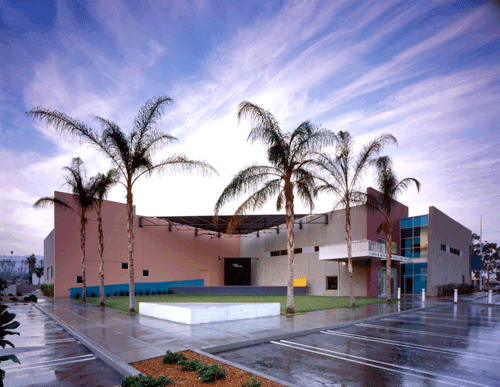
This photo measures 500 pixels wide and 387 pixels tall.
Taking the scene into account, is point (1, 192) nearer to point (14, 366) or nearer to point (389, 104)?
point (14, 366)

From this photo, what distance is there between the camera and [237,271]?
45719 millimetres

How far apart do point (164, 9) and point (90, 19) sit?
261cm

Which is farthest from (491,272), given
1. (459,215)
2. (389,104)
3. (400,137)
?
(389,104)

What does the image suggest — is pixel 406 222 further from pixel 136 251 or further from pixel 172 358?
pixel 172 358

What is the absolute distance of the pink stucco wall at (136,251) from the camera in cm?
3180

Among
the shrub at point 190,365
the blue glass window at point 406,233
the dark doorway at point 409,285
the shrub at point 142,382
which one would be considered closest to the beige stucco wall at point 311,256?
the blue glass window at point 406,233

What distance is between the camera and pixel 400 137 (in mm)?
22891

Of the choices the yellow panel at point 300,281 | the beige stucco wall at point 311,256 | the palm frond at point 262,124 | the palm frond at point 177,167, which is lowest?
the yellow panel at point 300,281

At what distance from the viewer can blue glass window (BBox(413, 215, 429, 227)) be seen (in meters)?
36.3

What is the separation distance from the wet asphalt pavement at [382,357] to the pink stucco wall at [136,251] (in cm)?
2757

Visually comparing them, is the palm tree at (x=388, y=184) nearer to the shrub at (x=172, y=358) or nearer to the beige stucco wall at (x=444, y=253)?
the beige stucco wall at (x=444, y=253)

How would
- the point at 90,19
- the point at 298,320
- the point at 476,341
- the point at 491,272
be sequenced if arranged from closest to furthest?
the point at 476,341 → the point at 90,19 → the point at 298,320 → the point at 491,272

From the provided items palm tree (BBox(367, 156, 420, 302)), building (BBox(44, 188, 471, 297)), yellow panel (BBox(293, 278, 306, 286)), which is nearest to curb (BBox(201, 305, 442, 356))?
palm tree (BBox(367, 156, 420, 302))

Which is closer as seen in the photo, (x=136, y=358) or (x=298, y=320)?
(x=136, y=358)
